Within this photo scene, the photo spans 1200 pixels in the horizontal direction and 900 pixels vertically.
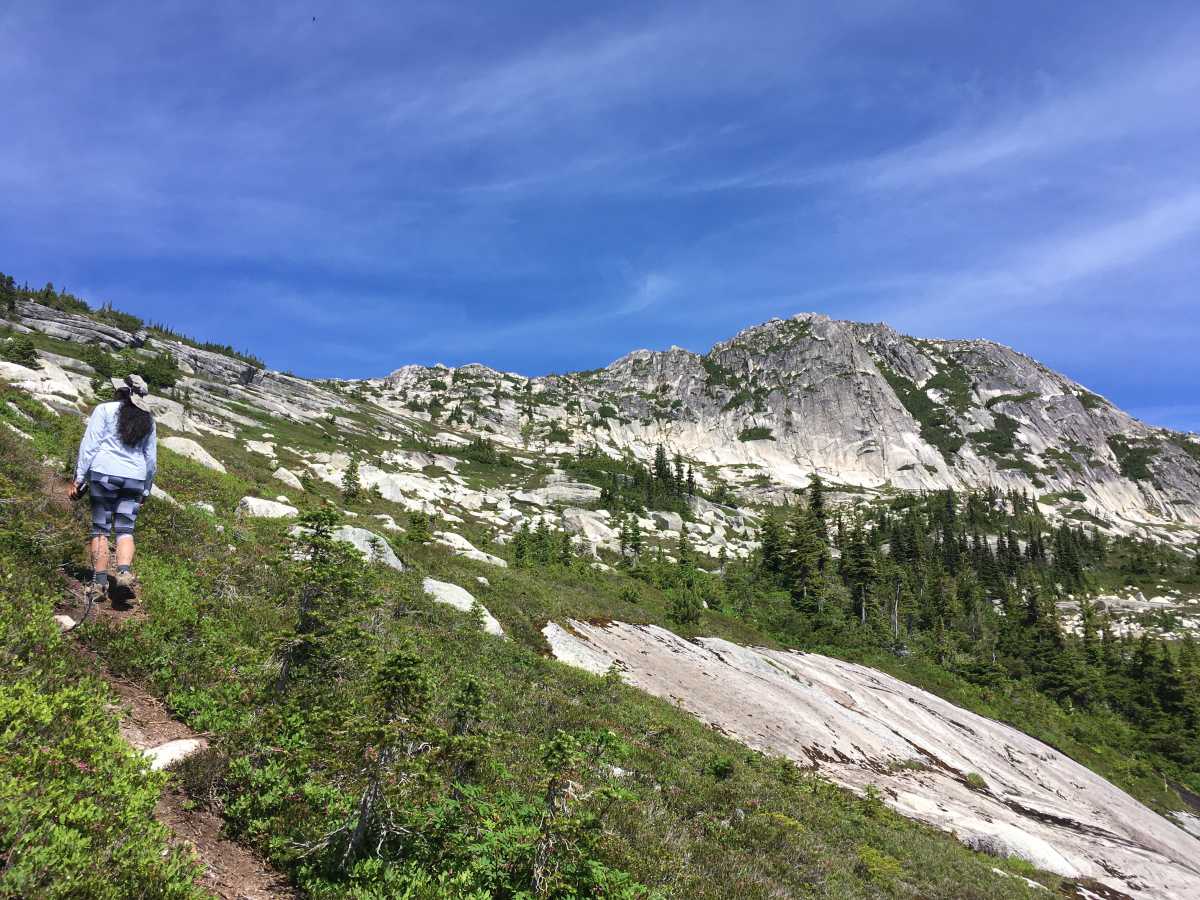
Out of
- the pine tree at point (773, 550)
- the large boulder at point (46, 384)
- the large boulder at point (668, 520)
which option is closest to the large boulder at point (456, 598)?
the large boulder at point (46, 384)

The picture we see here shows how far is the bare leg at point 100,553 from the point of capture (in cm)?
828

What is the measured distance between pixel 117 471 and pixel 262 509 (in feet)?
34.7

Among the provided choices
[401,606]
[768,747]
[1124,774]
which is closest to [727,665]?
[768,747]

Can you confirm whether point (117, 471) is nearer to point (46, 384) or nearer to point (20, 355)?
point (46, 384)

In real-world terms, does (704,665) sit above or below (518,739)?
below

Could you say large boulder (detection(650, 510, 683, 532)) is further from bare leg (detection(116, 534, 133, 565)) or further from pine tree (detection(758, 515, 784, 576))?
bare leg (detection(116, 534, 133, 565))

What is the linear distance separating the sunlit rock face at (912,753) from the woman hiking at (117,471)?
46.3ft

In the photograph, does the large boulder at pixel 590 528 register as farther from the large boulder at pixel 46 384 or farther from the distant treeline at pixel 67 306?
the distant treeline at pixel 67 306

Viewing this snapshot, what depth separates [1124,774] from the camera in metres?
41.1

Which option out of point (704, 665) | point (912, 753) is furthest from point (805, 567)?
point (704, 665)

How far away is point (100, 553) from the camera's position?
8336 mm

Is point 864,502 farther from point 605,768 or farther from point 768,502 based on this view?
point 605,768

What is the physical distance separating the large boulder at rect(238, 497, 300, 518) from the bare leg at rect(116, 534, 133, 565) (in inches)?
337

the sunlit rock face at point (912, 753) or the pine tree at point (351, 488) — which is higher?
the pine tree at point (351, 488)
